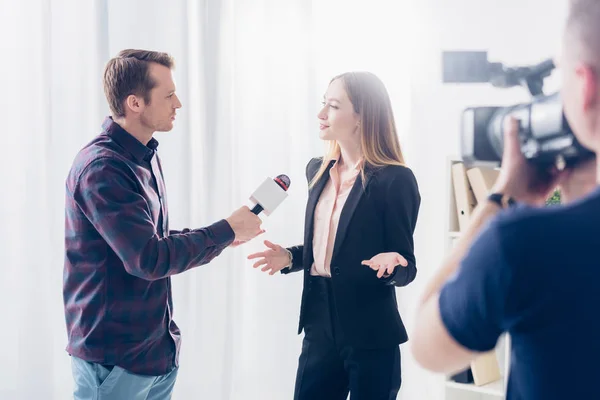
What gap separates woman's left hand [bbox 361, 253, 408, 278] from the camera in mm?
1771

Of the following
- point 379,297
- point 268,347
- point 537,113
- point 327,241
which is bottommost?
point 268,347

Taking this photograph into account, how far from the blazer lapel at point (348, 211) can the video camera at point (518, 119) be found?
3.29ft

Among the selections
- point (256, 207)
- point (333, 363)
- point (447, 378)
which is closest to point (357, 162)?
point (256, 207)

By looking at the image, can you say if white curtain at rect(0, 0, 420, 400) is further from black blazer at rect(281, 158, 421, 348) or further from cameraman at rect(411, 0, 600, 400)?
cameraman at rect(411, 0, 600, 400)

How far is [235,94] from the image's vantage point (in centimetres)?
299

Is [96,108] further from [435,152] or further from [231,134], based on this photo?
[435,152]

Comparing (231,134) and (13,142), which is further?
(231,134)

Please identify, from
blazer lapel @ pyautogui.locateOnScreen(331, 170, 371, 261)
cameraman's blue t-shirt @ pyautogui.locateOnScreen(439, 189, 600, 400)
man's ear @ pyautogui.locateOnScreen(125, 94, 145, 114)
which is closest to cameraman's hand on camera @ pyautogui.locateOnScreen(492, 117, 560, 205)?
cameraman's blue t-shirt @ pyautogui.locateOnScreen(439, 189, 600, 400)

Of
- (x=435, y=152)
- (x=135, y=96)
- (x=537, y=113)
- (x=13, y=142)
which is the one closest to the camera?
(x=537, y=113)

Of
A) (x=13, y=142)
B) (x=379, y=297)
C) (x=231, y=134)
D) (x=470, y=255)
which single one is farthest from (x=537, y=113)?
(x=231, y=134)

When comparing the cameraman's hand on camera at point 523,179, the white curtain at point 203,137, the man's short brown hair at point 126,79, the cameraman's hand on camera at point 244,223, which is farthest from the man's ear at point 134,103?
the cameraman's hand on camera at point 523,179

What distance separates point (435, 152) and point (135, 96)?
1590 mm

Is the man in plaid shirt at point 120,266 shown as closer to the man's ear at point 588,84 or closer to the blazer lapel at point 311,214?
the blazer lapel at point 311,214

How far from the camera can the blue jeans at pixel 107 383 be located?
159 centimetres
